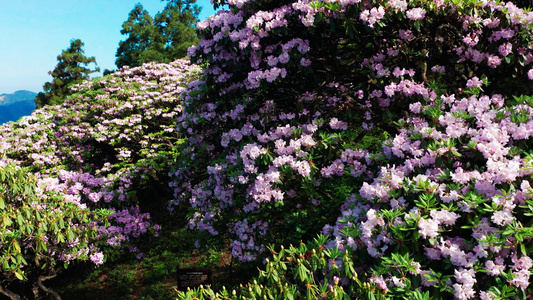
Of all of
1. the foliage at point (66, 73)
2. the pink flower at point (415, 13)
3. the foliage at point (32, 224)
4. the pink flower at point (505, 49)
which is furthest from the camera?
the foliage at point (66, 73)

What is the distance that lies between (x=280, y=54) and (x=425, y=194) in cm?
251

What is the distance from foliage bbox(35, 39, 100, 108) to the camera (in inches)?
1155

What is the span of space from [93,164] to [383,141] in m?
9.25

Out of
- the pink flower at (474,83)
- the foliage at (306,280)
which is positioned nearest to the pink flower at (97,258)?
the foliage at (306,280)

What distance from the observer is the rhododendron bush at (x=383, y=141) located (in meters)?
2.70

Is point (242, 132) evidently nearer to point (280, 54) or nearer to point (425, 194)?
point (280, 54)

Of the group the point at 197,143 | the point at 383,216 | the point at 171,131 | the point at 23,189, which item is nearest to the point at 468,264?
the point at 383,216

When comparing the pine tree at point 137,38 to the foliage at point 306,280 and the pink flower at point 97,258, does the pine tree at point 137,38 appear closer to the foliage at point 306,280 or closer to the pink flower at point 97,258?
the pink flower at point 97,258

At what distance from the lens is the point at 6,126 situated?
11.7 metres

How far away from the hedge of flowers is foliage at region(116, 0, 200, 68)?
18.2 metres

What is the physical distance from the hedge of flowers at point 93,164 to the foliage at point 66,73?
60.8 ft

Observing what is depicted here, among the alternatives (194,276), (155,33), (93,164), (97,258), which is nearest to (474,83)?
(194,276)

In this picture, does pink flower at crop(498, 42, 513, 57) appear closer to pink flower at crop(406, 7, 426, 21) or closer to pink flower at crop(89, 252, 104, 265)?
pink flower at crop(406, 7, 426, 21)

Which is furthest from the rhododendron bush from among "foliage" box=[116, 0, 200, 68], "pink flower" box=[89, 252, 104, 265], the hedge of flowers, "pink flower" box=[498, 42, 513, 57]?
"foliage" box=[116, 0, 200, 68]
